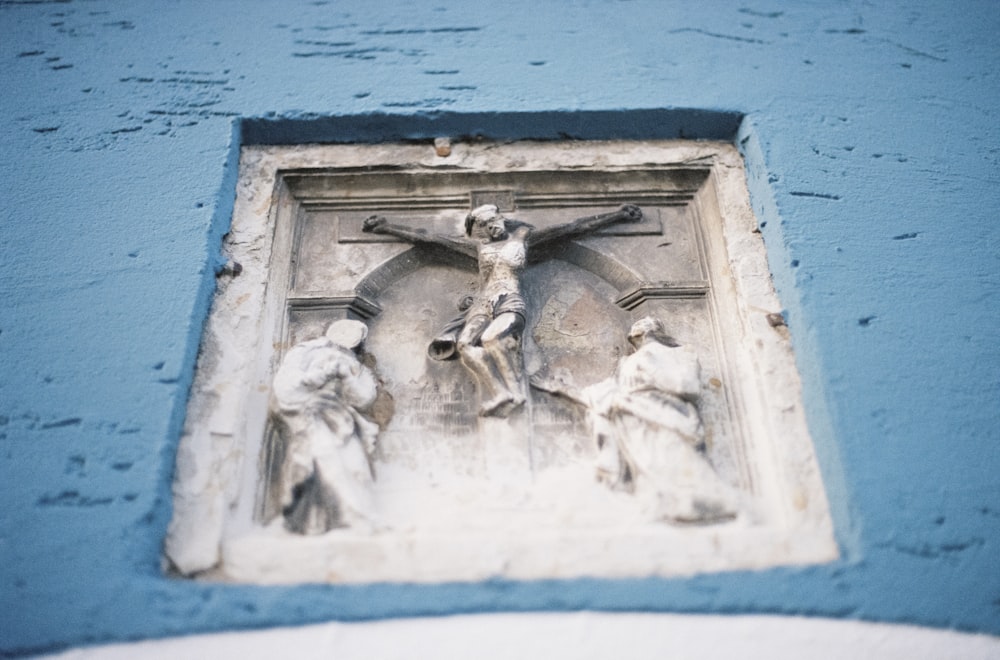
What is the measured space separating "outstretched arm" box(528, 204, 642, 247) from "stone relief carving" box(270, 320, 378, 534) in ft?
2.85

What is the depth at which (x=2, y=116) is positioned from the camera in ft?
10.5

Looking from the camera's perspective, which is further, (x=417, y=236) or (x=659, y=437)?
(x=417, y=236)

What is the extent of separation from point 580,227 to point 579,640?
166 cm

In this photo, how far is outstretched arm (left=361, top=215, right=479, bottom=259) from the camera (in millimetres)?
3057

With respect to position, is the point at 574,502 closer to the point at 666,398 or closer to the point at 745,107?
the point at 666,398

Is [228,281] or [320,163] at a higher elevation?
[320,163]

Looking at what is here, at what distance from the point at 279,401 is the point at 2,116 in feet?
6.32

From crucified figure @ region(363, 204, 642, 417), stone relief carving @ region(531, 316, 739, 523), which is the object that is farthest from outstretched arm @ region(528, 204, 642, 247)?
stone relief carving @ region(531, 316, 739, 523)

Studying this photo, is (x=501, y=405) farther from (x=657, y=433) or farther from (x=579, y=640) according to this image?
(x=579, y=640)

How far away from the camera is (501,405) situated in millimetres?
2639

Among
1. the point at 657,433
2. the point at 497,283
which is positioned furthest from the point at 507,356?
the point at 657,433

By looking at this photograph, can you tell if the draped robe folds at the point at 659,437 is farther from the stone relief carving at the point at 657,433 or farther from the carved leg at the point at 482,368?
the carved leg at the point at 482,368

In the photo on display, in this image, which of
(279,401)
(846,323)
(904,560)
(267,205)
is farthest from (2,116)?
(904,560)

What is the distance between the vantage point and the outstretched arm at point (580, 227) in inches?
121
